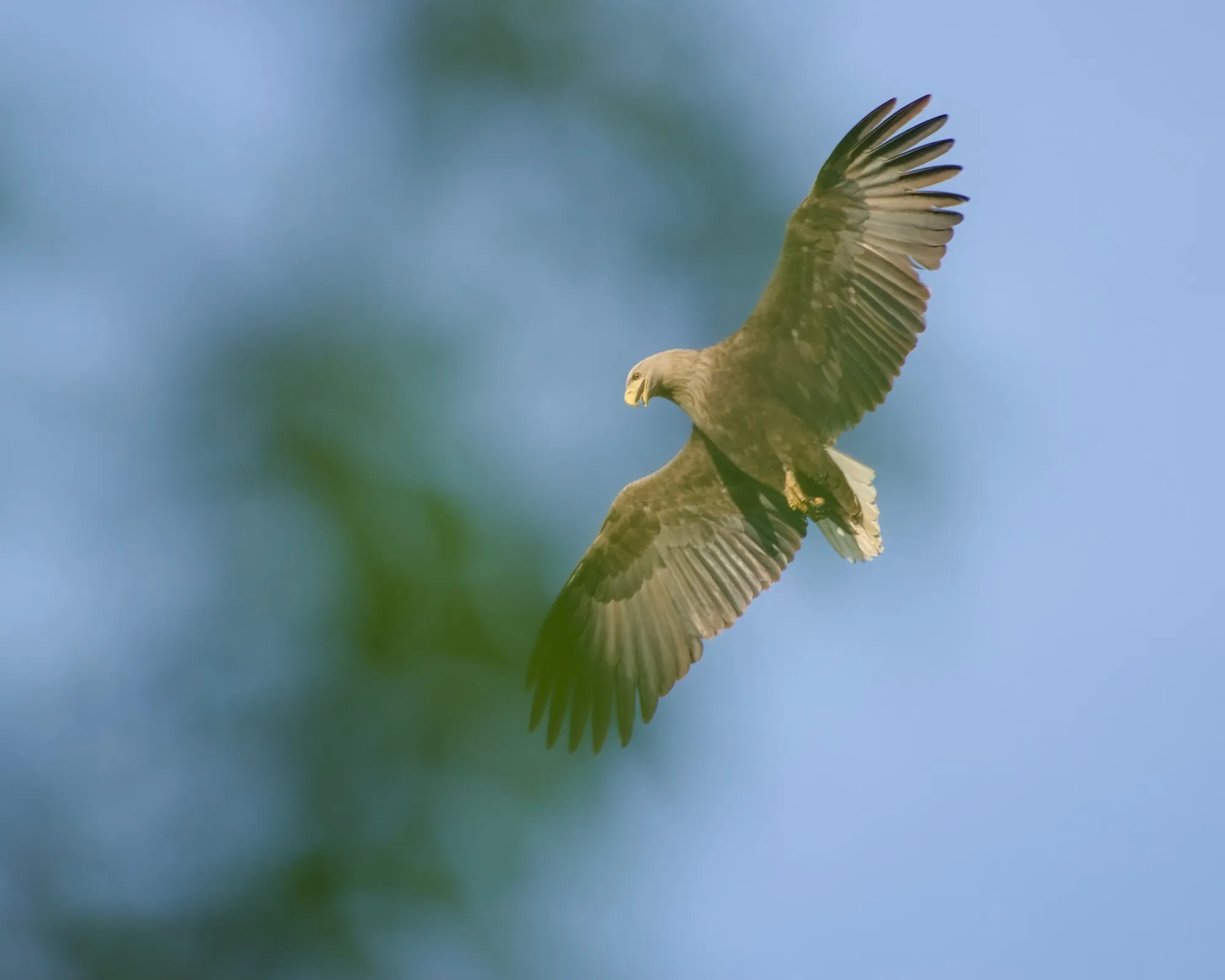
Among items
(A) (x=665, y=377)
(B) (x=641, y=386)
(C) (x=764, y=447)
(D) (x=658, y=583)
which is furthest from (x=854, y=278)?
(D) (x=658, y=583)

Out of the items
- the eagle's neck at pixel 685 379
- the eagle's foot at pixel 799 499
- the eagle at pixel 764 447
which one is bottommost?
the eagle's foot at pixel 799 499

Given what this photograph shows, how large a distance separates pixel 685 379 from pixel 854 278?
1081 mm

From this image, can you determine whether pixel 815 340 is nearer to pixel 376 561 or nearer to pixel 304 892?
pixel 376 561

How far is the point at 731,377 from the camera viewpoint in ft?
23.8

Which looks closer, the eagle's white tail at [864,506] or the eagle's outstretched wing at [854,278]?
the eagle's outstretched wing at [854,278]

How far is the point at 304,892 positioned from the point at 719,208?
6.70 metres

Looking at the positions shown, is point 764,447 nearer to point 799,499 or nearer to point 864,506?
point 799,499

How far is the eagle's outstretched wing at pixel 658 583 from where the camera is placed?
26.0 ft

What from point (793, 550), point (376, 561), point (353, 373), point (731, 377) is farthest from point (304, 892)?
point (793, 550)

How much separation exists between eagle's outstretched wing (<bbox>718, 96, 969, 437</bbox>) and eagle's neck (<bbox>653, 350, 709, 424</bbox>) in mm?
175

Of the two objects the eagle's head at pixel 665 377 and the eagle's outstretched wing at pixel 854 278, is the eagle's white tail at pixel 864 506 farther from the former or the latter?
the eagle's head at pixel 665 377

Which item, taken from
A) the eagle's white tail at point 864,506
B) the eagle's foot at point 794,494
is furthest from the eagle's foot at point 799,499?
the eagle's white tail at point 864,506

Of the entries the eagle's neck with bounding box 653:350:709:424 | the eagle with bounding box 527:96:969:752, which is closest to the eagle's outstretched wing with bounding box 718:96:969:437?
the eagle with bounding box 527:96:969:752

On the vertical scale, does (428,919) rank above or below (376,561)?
below
